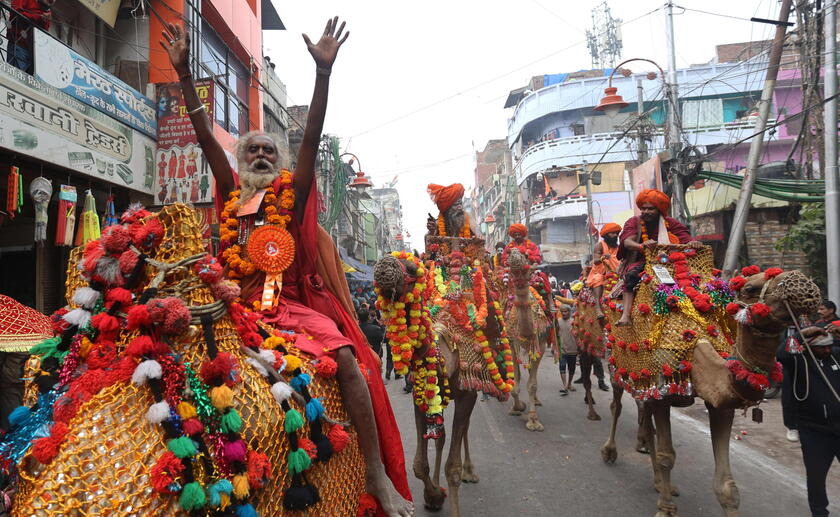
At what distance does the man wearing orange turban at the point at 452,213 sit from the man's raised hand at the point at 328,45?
3822mm

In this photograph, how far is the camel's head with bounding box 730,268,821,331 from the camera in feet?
11.3

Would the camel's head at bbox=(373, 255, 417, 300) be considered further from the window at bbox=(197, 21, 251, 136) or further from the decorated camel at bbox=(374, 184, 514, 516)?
the window at bbox=(197, 21, 251, 136)

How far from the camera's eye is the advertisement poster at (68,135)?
6629 millimetres

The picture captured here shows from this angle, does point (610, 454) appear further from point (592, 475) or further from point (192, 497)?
point (192, 497)

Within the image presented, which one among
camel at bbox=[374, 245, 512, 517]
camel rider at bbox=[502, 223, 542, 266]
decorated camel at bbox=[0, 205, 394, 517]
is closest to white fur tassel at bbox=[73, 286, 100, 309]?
decorated camel at bbox=[0, 205, 394, 517]

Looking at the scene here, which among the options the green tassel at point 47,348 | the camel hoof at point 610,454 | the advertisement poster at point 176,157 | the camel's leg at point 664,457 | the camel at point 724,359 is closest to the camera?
the green tassel at point 47,348

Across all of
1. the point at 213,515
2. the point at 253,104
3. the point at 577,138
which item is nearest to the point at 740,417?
the point at 213,515

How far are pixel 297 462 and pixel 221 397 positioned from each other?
0.48m

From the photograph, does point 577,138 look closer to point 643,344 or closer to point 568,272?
point 568,272

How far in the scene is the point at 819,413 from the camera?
420cm

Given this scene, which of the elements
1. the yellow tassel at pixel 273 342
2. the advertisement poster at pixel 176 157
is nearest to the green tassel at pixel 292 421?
the yellow tassel at pixel 273 342

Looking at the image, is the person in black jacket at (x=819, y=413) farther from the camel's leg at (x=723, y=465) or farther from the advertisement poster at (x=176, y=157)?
the advertisement poster at (x=176, y=157)

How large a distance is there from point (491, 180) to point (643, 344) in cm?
6382

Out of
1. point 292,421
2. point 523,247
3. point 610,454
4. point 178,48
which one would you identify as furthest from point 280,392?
point 523,247
